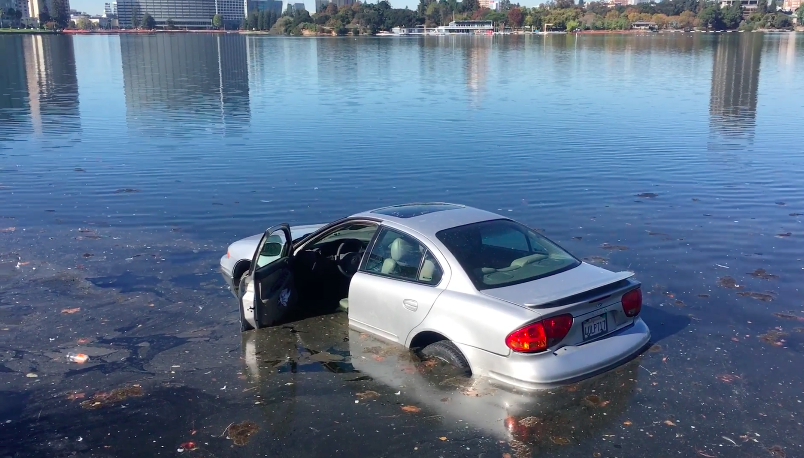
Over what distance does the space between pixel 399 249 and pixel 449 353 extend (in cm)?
114

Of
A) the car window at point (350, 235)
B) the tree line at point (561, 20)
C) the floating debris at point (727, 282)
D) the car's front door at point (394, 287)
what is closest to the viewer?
the car's front door at point (394, 287)

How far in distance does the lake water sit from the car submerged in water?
0.39 metres

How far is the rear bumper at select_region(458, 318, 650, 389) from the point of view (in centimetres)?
588

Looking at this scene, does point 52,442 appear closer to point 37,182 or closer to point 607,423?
Result: point 607,423

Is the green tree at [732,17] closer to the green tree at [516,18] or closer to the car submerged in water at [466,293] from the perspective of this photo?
the green tree at [516,18]

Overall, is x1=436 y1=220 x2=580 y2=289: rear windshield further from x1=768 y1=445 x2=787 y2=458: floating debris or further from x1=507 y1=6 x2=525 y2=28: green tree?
x1=507 y1=6 x2=525 y2=28: green tree

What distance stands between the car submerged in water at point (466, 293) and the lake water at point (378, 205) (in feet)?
1.29

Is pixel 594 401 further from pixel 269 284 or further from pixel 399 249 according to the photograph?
pixel 269 284

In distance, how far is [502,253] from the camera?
271 inches

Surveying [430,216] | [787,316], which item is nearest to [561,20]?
[787,316]

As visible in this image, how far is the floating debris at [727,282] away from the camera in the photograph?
9320 millimetres

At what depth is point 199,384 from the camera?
21.8ft

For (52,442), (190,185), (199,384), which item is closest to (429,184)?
(190,185)

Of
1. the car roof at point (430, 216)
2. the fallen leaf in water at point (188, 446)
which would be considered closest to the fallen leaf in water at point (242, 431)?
the fallen leaf in water at point (188, 446)
